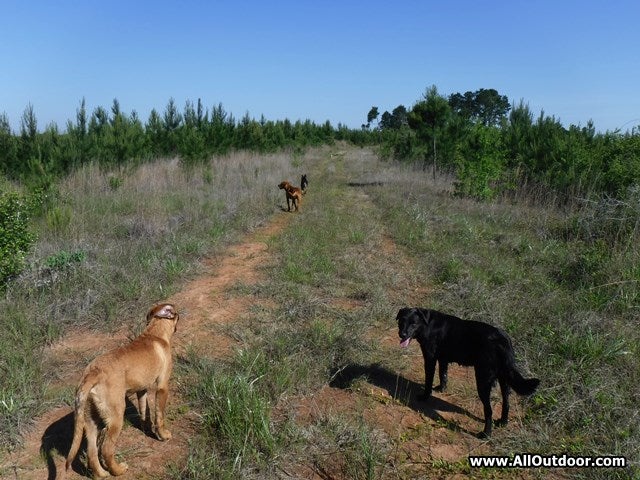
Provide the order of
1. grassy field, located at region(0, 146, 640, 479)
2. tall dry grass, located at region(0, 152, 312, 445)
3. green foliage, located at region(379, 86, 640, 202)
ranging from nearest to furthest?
grassy field, located at region(0, 146, 640, 479) → tall dry grass, located at region(0, 152, 312, 445) → green foliage, located at region(379, 86, 640, 202)

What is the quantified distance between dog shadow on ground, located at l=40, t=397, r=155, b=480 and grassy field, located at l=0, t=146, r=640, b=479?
0.65 ft

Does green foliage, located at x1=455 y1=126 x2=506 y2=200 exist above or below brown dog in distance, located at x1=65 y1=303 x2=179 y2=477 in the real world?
above

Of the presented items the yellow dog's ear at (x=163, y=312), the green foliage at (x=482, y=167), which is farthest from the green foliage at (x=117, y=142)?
the green foliage at (x=482, y=167)

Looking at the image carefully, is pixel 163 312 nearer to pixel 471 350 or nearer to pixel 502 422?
pixel 471 350

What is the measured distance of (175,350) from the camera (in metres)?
3.99

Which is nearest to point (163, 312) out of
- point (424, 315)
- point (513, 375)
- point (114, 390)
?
point (114, 390)

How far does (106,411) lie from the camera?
238 cm

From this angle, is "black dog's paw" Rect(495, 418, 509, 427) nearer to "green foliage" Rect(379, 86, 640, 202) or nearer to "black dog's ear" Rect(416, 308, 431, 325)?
"black dog's ear" Rect(416, 308, 431, 325)

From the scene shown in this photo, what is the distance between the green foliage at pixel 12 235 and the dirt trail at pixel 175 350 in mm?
1190

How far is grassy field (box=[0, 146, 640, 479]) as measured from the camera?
278 cm

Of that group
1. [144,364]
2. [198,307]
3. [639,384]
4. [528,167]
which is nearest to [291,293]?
[198,307]

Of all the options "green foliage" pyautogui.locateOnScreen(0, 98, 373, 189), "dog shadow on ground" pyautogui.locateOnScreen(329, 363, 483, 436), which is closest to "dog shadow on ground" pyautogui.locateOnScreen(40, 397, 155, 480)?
"dog shadow on ground" pyautogui.locateOnScreen(329, 363, 483, 436)

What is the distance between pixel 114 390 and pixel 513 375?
258 centimetres

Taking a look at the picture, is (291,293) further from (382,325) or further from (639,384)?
(639,384)
